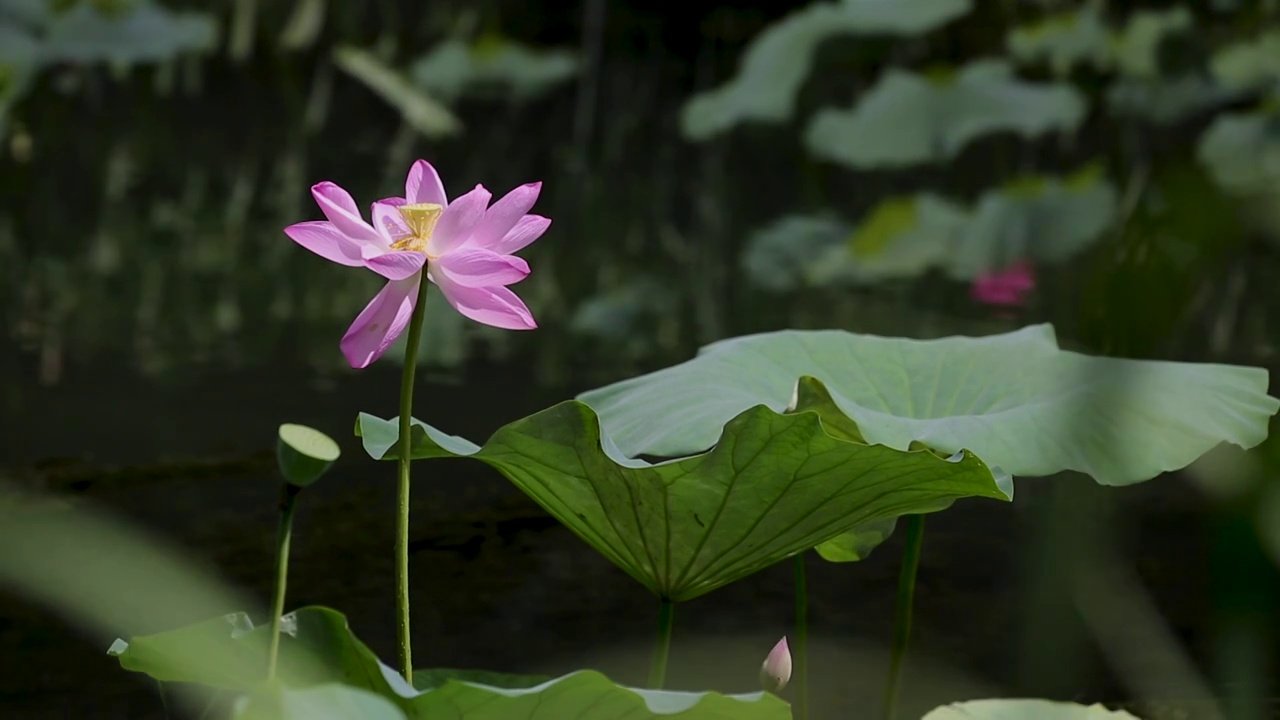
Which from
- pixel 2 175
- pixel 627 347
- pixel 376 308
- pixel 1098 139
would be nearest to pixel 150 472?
pixel 627 347

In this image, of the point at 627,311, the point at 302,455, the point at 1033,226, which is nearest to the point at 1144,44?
the point at 1033,226

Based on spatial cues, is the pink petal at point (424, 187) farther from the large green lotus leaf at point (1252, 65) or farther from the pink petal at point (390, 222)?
the large green lotus leaf at point (1252, 65)

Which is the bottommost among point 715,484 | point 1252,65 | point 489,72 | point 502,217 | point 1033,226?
point 715,484

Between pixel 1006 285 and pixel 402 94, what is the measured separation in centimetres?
Result: 192

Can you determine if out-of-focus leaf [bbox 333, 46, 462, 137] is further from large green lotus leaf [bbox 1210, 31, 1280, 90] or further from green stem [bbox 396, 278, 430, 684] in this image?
green stem [bbox 396, 278, 430, 684]

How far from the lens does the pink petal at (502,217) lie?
2.02 ft

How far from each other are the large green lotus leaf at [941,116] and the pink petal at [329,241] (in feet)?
8.05

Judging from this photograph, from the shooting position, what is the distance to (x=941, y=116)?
302 centimetres

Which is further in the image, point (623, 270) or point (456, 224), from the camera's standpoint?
point (623, 270)

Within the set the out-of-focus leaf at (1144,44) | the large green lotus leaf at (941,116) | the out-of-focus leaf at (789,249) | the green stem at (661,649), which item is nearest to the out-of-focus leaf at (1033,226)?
the out-of-focus leaf at (789,249)

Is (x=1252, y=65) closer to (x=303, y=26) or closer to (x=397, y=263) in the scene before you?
(x=303, y=26)

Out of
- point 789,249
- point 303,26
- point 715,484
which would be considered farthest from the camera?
point 303,26

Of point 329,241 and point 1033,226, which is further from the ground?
point 1033,226

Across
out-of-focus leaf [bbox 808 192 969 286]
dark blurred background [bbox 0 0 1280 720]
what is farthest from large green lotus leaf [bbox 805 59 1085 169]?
out-of-focus leaf [bbox 808 192 969 286]
